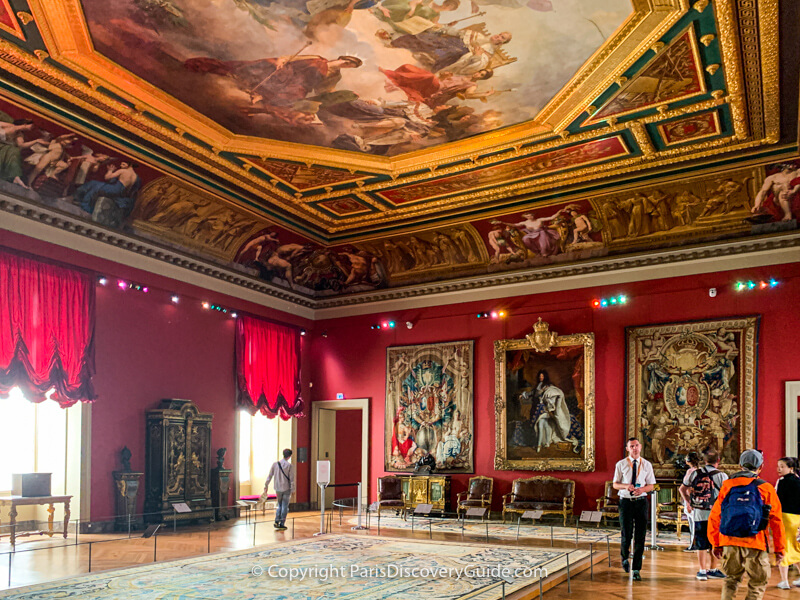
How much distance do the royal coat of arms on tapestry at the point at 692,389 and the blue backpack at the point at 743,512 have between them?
8883 mm

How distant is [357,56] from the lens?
11188 mm

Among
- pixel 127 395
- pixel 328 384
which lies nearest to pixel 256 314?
pixel 328 384

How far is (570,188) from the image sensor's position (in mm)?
16094

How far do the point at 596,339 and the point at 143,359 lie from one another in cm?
1057

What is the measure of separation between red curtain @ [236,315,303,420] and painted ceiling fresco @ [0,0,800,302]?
1548 mm

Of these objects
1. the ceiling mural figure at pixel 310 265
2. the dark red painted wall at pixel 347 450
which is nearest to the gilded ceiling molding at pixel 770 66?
the ceiling mural figure at pixel 310 265

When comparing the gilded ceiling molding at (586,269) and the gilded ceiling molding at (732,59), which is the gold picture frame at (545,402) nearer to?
the gilded ceiling molding at (586,269)

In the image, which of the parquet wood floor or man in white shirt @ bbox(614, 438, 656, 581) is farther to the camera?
man in white shirt @ bbox(614, 438, 656, 581)

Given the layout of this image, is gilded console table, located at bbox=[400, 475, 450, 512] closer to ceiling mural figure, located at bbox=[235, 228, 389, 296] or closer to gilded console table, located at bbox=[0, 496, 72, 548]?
ceiling mural figure, located at bbox=[235, 228, 389, 296]

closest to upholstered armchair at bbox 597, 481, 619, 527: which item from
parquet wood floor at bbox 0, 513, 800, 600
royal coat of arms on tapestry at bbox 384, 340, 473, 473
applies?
parquet wood floor at bbox 0, 513, 800, 600

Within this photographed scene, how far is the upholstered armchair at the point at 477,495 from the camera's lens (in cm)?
1762

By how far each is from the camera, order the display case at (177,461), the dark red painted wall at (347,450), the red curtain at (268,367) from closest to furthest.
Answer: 1. the display case at (177,461)
2. the red curtain at (268,367)
3. the dark red painted wall at (347,450)

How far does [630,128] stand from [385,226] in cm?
714

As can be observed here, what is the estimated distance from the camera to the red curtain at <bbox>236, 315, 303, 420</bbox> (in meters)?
19.0
